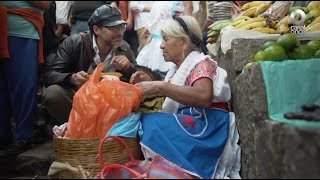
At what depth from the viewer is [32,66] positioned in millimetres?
3828

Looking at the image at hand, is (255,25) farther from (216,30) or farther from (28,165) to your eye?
(28,165)

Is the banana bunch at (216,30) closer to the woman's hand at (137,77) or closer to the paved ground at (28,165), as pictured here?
the woman's hand at (137,77)

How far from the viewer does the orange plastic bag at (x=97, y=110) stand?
10.2 feet

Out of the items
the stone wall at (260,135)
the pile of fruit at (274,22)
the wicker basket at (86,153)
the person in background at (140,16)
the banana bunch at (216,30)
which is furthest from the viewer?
the person in background at (140,16)

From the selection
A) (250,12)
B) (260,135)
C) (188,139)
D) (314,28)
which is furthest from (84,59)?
(314,28)

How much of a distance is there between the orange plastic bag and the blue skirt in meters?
0.25

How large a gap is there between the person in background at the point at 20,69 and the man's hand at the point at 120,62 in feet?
2.54

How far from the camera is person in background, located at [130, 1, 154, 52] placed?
20.8ft

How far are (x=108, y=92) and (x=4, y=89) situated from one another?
4.35 ft

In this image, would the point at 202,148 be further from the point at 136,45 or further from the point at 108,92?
the point at 136,45

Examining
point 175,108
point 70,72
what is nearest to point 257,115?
point 175,108

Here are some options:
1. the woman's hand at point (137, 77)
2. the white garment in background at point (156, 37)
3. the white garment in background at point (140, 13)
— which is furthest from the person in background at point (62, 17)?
the woman's hand at point (137, 77)

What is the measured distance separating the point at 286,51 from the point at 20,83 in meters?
2.47

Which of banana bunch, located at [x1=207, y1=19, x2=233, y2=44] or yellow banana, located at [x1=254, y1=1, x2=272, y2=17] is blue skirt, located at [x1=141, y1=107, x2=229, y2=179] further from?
yellow banana, located at [x1=254, y1=1, x2=272, y2=17]
